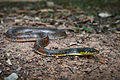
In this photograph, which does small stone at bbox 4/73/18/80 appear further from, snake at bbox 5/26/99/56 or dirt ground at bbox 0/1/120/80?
snake at bbox 5/26/99/56

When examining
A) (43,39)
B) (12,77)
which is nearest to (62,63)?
(12,77)

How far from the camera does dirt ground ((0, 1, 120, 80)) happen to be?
3.94 meters

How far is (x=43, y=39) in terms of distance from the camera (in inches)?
227

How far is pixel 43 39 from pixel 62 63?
155cm

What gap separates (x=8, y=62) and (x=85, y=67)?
2077 millimetres

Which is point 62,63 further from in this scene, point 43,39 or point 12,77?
point 43,39

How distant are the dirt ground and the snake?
0.15 m

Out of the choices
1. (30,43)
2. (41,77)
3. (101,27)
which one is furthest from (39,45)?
(101,27)

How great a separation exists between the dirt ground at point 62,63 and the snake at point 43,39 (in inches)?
5.9

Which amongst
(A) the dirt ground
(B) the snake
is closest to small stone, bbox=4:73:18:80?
(A) the dirt ground

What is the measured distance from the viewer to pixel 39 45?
208 inches

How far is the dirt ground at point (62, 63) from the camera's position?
155 inches

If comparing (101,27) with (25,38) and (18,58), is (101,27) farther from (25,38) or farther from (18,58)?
(18,58)

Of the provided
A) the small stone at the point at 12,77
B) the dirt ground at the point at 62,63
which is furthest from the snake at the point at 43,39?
the small stone at the point at 12,77
